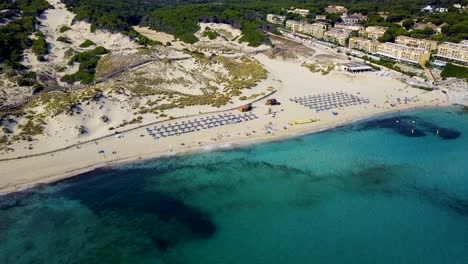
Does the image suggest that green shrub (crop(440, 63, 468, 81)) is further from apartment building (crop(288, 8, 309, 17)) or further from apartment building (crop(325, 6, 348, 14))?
apartment building (crop(288, 8, 309, 17))

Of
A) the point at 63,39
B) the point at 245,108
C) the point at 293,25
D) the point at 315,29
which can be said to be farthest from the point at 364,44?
the point at 63,39

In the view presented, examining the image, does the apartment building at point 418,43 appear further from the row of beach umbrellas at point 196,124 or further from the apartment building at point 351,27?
the row of beach umbrellas at point 196,124

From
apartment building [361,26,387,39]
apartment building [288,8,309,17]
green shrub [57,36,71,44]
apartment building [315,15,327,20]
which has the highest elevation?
apartment building [288,8,309,17]

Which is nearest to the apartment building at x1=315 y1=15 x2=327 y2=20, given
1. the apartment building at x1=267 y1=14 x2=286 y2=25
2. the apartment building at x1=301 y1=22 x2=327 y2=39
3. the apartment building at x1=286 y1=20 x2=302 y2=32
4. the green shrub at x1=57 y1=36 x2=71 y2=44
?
the apartment building at x1=286 y1=20 x2=302 y2=32

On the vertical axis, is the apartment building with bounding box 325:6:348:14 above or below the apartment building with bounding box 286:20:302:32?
above

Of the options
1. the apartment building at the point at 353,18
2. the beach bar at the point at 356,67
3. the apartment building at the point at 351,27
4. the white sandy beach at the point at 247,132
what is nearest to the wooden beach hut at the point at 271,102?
the white sandy beach at the point at 247,132

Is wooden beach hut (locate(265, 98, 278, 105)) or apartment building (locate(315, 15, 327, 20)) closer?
wooden beach hut (locate(265, 98, 278, 105))
